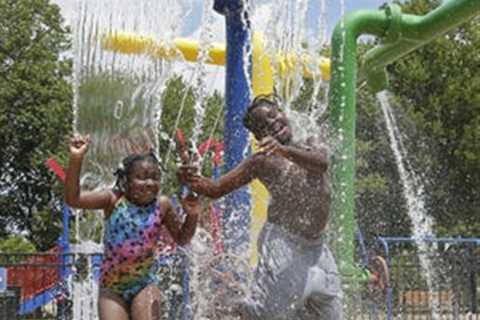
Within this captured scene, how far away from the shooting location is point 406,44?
7.74 metres

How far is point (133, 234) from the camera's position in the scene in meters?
4.04

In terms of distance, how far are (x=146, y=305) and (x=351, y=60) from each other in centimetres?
365

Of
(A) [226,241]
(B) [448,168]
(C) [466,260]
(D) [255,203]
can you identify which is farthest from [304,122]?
(B) [448,168]

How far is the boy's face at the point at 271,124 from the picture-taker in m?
3.96

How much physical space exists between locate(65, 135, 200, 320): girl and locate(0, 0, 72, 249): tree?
2467 centimetres

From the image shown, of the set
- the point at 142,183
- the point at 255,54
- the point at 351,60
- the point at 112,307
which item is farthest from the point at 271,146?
the point at 255,54

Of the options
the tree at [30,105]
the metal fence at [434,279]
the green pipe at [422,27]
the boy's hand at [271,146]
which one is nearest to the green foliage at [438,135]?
the tree at [30,105]

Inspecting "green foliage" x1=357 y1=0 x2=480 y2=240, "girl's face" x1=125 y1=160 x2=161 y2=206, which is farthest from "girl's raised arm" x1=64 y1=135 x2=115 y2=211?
"green foliage" x1=357 y1=0 x2=480 y2=240

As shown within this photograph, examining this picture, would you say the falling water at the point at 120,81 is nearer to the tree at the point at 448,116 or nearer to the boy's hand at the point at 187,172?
the boy's hand at the point at 187,172

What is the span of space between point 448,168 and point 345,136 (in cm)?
1744

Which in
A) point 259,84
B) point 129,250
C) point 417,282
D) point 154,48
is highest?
point 154,48

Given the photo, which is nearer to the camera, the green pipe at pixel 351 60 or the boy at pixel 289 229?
the boy at pixel 289 229

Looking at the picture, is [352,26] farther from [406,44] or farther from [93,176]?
[93,176]

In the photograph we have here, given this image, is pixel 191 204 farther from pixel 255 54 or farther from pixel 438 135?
pixel 438 135
